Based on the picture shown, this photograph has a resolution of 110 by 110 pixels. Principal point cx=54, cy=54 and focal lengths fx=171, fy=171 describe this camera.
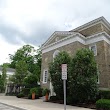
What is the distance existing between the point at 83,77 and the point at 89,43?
8.35 m

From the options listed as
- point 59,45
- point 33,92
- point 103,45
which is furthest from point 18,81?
point 103,45

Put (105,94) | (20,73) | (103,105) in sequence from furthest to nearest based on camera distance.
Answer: (20,73), (105,94), (103,105)

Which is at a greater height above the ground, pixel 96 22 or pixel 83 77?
pixel 96 22

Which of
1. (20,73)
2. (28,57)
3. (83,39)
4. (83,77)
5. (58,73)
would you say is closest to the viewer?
(83,77)

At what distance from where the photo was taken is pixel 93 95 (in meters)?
15.3

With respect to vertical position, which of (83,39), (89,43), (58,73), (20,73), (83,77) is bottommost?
(83,77)

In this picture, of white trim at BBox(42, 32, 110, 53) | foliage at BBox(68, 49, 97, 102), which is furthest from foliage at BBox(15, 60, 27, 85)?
foliage at BBox(68, 49, 97, 102)

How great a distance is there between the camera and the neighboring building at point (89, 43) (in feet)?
65.4

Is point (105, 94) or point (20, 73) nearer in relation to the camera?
point (105, 94)

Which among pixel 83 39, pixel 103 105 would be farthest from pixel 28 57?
pixel 103 105

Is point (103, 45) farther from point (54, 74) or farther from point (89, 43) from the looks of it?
point (54, 74)

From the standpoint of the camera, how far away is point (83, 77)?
1509 centimetres

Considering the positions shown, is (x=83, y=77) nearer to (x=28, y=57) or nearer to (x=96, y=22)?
(x=96, y=22)

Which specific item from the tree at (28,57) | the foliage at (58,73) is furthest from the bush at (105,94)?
the tree at (28,57)
